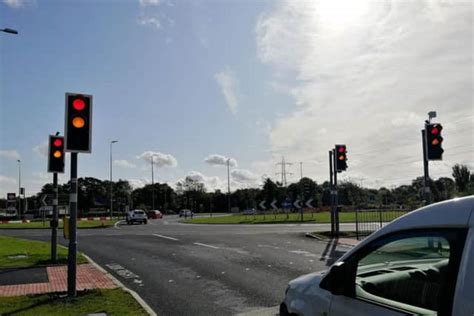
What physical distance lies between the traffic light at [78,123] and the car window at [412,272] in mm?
6136

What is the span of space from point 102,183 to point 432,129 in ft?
443

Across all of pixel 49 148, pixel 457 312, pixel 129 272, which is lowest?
pixel 129 272

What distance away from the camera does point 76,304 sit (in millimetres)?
8211

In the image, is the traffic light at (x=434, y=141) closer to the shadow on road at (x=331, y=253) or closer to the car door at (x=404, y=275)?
the shadow on road at (x=331, y=253)

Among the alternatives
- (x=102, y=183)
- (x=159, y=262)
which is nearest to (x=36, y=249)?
(x=159, y=262)

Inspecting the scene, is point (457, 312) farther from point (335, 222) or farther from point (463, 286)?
point (335, 222)

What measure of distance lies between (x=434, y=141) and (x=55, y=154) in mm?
10468

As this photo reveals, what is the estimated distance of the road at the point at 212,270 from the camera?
8.66 meters

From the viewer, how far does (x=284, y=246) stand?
18.4 meters

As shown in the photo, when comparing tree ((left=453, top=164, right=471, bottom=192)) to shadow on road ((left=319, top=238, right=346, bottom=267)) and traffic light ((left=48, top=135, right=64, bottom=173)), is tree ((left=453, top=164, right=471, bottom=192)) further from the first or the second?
traffic light ((left=48, top=135, right=64, bottom=173))

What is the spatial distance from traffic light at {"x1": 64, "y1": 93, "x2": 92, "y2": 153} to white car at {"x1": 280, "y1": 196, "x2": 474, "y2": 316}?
557 cm

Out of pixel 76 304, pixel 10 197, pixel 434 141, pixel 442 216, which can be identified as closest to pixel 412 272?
pixel 442 216

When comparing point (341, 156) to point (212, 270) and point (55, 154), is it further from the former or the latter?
point (55, 154)

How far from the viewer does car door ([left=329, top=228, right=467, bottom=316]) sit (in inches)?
103
